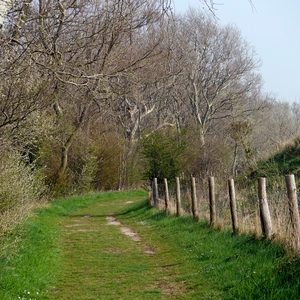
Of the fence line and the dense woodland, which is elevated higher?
the dense woodland

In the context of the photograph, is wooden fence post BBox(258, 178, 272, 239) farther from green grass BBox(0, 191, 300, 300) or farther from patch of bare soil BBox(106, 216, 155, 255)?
patch of bare soil BBox(106, 216, 155, 255)

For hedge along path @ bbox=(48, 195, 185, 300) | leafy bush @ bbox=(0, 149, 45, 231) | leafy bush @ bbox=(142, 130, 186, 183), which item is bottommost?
hedge along path @ bbox=(48, 195, 185, 300)

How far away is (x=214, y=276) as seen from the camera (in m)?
8.43

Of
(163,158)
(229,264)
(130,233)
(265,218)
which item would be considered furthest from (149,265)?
(163,158)

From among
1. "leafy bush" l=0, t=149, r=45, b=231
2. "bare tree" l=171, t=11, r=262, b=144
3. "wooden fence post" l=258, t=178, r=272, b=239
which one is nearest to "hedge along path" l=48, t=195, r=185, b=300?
"leafy bush" l=0, t=149, r=45, b=231

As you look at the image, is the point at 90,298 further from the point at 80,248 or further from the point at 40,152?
the point at 40,152

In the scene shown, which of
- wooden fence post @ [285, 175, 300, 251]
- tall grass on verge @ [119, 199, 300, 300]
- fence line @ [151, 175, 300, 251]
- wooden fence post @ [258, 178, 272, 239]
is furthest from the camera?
wooden fence post @ [258, 178, 272, 239]

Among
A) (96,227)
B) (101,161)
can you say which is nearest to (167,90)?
(101,161)

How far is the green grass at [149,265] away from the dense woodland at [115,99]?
1.42 m

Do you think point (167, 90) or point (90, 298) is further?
point (167, 90)

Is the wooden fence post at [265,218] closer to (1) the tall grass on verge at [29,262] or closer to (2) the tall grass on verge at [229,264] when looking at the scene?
(2) the tall grass on verge at [229,264]

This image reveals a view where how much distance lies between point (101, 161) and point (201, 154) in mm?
6688

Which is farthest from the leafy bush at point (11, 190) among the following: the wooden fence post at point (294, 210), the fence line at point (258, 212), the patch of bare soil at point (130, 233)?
the wooden fence post at point (294, 210)

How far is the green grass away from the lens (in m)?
7.21
